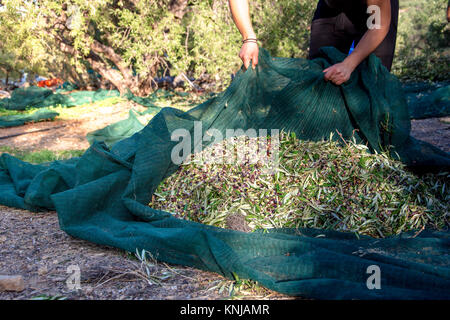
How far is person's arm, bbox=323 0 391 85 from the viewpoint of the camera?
6.97 feet

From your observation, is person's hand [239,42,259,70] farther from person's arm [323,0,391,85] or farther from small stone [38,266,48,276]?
small stone [38,266,48,276]

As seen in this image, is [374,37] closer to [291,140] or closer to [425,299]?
[291,140]

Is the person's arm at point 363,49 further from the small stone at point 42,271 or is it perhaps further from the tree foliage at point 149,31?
the tree foliage at point 149,31

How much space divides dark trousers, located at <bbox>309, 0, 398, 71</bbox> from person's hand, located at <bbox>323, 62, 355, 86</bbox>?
17.5 inches

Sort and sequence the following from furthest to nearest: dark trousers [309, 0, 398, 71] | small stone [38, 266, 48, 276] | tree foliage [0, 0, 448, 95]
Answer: tree foliage [0, 0, 448, 95] < dark trousers [309, 0, 398, 71] < small stone [38, 266, 48, 276]

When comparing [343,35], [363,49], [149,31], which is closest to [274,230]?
[363,49]

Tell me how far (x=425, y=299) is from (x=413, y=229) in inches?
28.9

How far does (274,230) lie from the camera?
1736 mm

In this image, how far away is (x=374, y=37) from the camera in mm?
2129

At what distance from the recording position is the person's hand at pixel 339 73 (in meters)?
2.21

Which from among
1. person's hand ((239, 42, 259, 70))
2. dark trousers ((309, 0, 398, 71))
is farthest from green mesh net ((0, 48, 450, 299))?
dark trousers ((309, 0, 398, 71))

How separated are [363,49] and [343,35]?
1.73 ft

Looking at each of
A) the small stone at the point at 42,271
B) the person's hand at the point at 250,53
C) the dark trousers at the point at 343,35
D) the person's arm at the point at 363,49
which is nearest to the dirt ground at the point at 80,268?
the small stone at the point at 42,271

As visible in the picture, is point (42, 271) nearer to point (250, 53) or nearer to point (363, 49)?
point (250, 53)
